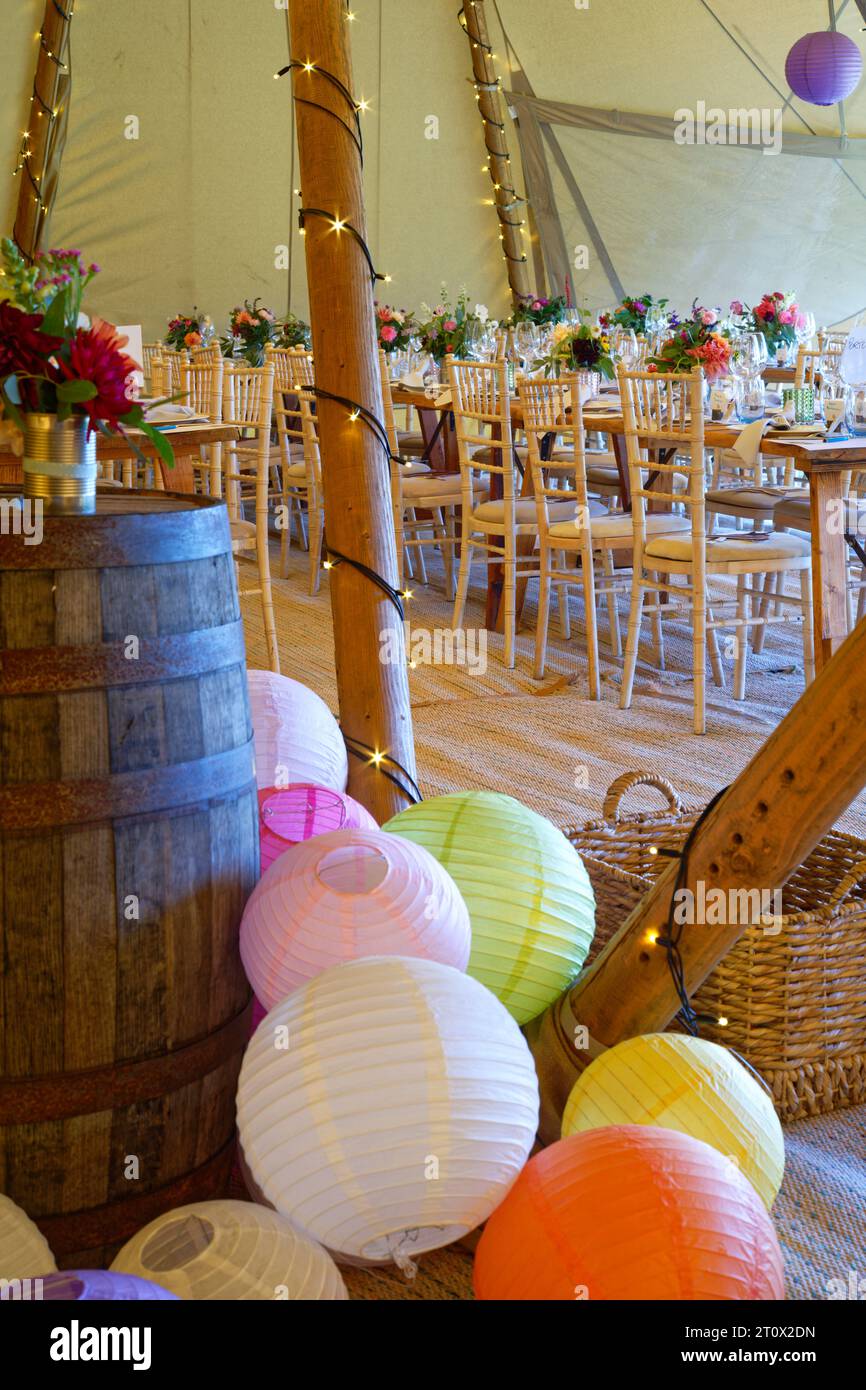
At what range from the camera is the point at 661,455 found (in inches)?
189

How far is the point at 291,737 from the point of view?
83.7 inches

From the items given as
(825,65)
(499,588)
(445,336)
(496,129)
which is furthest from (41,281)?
(496,129)

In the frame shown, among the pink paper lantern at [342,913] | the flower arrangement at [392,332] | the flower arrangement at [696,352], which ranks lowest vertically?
the pink paper lantern at [342,913]

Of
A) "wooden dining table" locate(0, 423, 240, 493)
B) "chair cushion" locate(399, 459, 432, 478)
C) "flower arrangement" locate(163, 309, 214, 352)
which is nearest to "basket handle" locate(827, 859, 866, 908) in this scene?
"wooden dining table" locate(0, 423, 240, 493)

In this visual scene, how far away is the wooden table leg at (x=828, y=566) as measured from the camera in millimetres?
3510

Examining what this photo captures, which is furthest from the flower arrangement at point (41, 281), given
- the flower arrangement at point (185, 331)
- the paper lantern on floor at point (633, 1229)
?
the flower arrangement at point (185, 331)

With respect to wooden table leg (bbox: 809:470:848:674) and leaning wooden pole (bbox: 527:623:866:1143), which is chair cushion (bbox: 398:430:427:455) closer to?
wooden table leg (bbox: 809:470:848:674)

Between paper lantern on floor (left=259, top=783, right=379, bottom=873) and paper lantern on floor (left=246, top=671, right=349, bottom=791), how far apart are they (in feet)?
0.33

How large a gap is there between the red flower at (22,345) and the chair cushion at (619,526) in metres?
2.90

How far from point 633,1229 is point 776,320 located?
462 cm

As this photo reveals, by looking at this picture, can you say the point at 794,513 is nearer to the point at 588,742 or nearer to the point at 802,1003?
the point at 588,742

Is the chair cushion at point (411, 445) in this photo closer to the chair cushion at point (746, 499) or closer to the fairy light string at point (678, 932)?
the chair cushion at point (746, 499)
